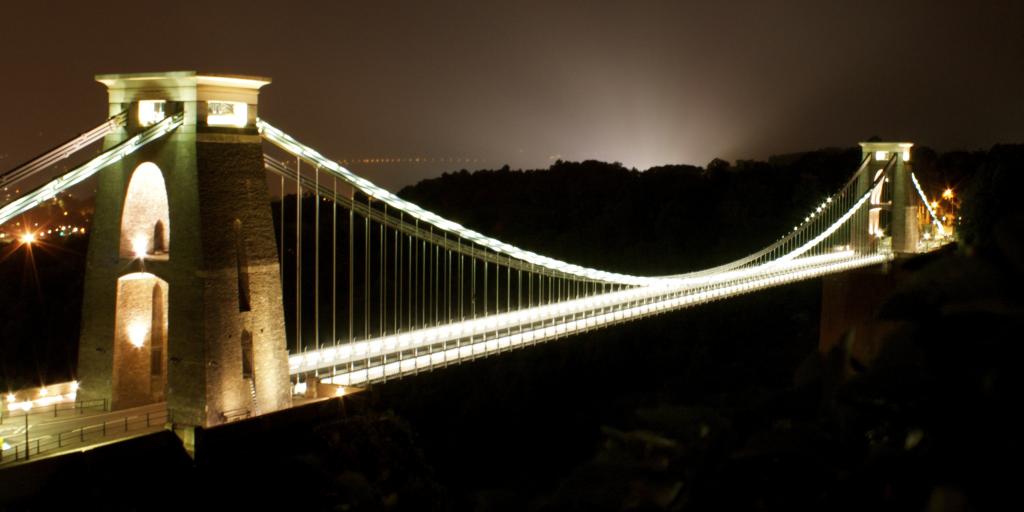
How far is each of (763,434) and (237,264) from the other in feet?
41.0

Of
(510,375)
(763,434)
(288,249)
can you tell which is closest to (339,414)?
(763,434)

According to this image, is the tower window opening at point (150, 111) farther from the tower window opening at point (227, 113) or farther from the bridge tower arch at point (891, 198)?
the bridge tower arch at point (891, 198)

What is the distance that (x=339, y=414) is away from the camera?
45.0 ft

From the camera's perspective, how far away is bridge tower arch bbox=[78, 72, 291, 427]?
13.0 meters

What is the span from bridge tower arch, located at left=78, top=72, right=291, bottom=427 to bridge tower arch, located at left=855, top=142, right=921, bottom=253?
25062 mm

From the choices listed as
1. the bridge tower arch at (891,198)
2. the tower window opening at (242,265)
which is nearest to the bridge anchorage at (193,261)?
the tower window opening at (242,265)

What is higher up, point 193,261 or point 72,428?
point 193,261

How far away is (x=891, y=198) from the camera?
35.2 m

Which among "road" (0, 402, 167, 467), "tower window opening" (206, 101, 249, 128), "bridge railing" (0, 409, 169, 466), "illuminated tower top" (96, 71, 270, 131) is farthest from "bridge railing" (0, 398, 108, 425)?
"tower window opening" (206, 101, 249, 128)

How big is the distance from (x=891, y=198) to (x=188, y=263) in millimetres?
27761

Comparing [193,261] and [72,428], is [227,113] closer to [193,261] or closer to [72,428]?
[193,261]

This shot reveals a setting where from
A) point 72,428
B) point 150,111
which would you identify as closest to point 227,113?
point 150,111

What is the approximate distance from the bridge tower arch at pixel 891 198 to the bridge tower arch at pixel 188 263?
A: 25.1 meters

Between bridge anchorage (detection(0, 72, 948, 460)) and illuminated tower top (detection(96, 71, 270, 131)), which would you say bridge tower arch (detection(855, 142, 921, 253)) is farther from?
illuminated tower top (detection(96, 71, 270, 131))
